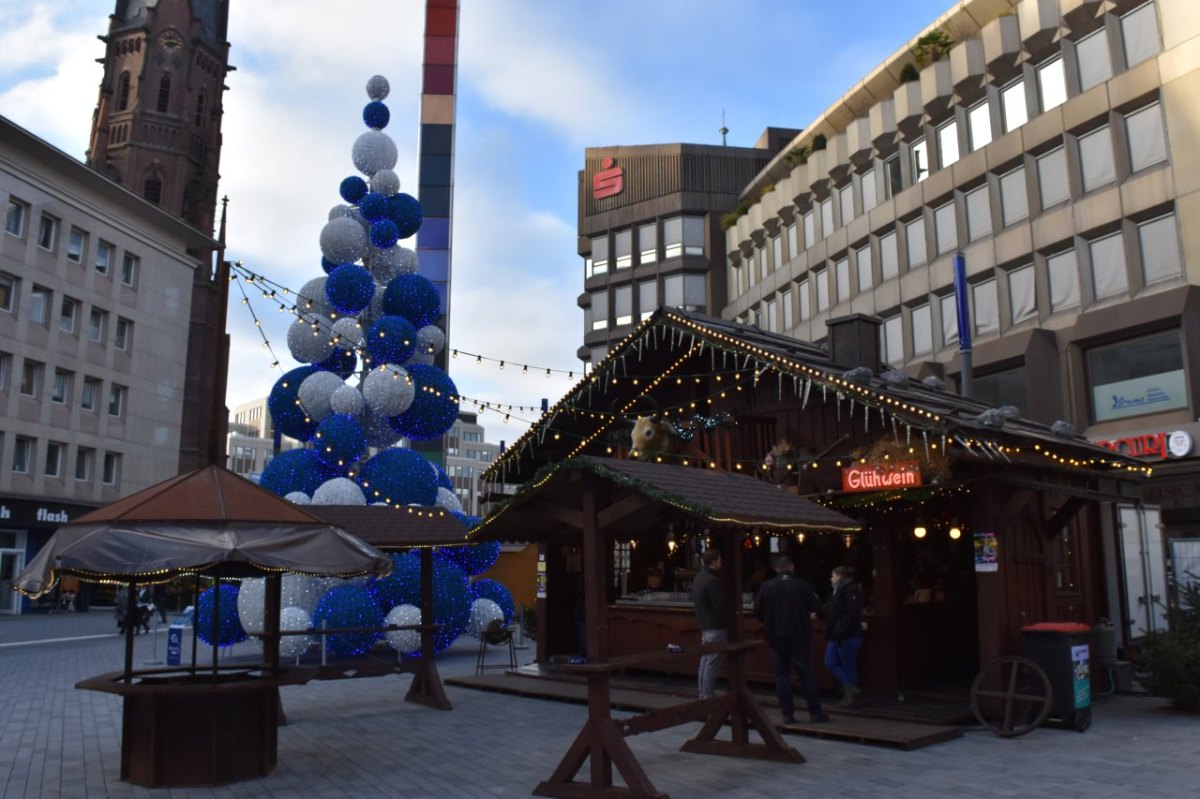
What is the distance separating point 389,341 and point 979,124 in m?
21.1

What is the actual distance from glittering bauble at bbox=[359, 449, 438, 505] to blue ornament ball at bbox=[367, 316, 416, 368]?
5.45ft

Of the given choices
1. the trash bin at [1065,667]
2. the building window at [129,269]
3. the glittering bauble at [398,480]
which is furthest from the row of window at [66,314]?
the trash bin at [1065,667]

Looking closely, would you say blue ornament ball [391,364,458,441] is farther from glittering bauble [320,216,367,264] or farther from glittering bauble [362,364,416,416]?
glittering bauble [320,216,367,264]

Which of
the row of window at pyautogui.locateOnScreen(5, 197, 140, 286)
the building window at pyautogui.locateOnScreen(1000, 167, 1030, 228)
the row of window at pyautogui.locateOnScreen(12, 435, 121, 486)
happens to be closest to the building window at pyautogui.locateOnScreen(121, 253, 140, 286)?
the row of window at pyautogui.locateOnScreen(5, 197, 140, 286)

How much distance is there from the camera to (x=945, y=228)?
31.5m

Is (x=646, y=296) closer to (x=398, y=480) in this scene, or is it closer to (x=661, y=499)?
(x=398, y=480)

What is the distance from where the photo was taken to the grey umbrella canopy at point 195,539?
8172mm

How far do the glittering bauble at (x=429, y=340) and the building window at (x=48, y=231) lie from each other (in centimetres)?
2655

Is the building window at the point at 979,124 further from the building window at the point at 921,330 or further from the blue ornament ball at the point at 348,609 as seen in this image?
the blue ornament ball at the point at 348,609

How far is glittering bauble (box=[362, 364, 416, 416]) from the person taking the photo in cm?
1712

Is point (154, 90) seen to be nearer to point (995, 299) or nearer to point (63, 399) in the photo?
point (63, 399)

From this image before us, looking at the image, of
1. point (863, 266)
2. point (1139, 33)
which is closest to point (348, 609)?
point (1139, 33)

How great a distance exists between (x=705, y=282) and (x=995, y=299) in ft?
81.3

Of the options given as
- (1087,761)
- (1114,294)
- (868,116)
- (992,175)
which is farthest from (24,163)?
(1087,761)
